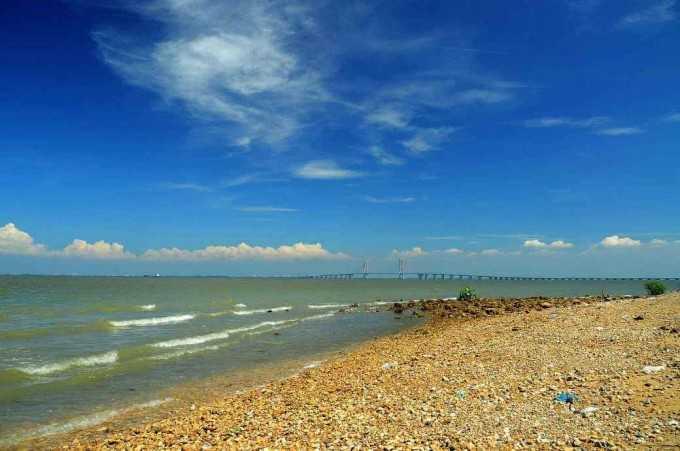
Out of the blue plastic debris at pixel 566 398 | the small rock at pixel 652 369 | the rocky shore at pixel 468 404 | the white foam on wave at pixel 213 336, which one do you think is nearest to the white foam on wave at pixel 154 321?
the white foam on wave at pixel 213 336

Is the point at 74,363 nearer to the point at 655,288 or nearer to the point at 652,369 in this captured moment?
the point at 652,369

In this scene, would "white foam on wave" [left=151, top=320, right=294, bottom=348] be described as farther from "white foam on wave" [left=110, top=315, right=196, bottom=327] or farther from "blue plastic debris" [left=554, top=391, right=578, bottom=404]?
"blue plastic debris" [left=554, top=391, right=578, bottom=404]

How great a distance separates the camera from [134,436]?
10.1 metres

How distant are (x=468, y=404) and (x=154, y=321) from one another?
3092 centimetres

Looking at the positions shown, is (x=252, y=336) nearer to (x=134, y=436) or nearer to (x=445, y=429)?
(x=134, y=436)

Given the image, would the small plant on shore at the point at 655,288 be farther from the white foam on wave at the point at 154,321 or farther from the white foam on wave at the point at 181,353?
the white foam on wave at the point at 154,321

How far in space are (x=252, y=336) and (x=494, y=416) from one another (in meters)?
21.0

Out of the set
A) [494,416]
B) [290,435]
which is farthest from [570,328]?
[290,435]

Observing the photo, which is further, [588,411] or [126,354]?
[126,354]

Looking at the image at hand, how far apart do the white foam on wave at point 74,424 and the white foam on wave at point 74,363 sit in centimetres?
668

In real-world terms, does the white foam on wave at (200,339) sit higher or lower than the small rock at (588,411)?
lower

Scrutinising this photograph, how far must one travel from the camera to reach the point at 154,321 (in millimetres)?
35031

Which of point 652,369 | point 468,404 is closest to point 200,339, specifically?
point 468,404

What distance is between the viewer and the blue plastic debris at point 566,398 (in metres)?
8.89
